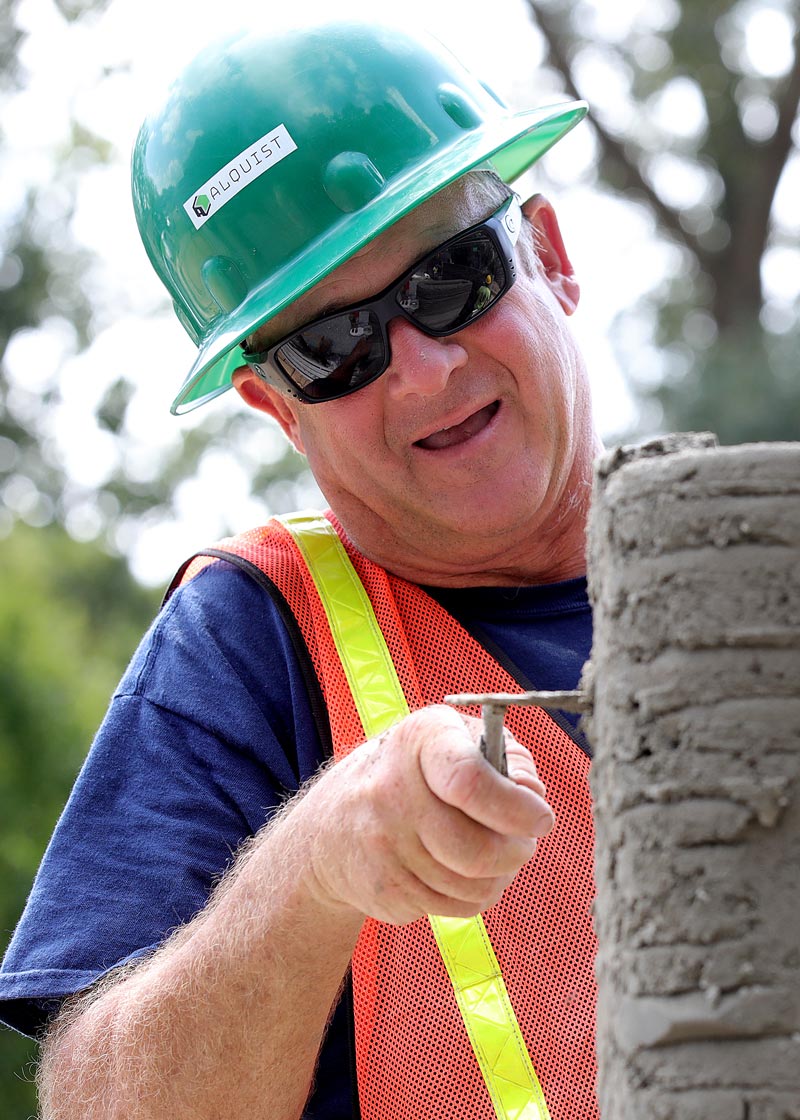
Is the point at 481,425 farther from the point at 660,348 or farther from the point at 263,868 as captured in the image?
the point at 660,348

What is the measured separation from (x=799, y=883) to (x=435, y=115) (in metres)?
2.04

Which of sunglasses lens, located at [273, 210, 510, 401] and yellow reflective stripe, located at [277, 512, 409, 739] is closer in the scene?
yellow reflective stripe, located at [277, 512, 409, 739]

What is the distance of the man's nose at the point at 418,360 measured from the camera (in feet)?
9.23

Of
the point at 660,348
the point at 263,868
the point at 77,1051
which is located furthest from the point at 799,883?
the point at 660,348

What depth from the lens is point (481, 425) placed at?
2.92 m

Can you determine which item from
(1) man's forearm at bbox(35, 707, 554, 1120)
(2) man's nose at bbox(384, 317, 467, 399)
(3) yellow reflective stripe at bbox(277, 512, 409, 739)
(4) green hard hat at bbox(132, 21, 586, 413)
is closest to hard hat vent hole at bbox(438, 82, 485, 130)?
(4) green hard hat at bbox(132, 21, 586, 413)

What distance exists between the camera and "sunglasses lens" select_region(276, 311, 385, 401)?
2.85m

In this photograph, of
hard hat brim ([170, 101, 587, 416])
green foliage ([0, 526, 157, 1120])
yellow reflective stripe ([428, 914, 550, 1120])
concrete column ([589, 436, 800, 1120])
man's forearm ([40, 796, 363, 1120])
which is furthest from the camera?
green foliage ([0, 526, 157, 1120])

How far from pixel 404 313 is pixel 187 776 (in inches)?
39.9

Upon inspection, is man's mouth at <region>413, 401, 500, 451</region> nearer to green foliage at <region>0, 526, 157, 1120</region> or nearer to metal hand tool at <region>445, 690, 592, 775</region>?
metal hand tool at <region>445, 690, 592, 775</region>

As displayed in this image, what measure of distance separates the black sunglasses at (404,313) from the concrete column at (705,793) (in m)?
1.31

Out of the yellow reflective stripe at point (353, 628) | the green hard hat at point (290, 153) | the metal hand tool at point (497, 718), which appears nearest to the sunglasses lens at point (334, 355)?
the green hard hat at point (290, 153)

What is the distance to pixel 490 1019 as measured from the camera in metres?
2.43

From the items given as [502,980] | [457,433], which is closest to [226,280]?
[457,433]
